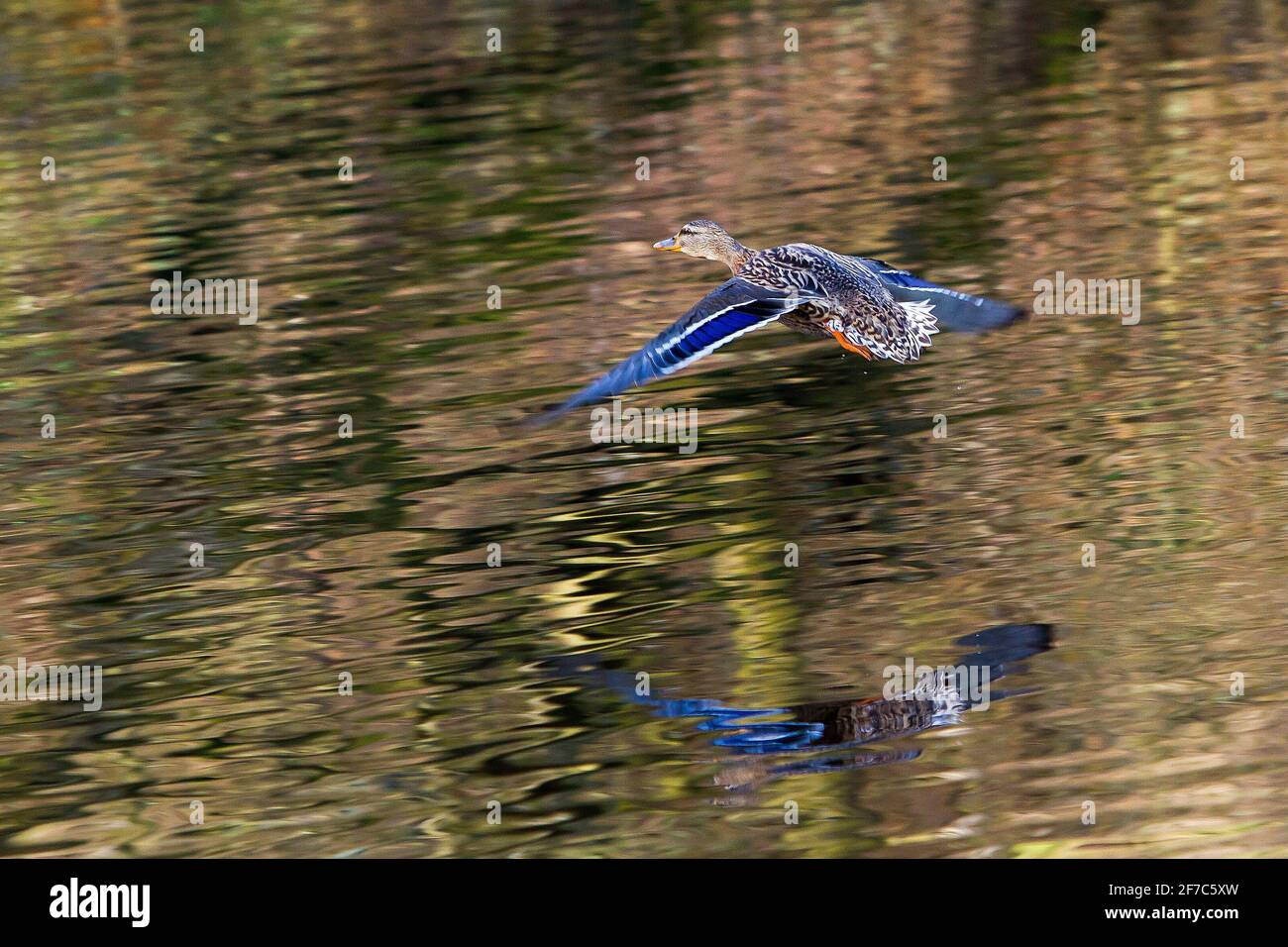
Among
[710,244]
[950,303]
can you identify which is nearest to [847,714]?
[950,303]

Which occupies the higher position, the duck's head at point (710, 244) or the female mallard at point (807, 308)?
the duck's head at point (710, 244)

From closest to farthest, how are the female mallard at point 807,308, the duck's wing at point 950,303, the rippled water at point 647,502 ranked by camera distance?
the rippled water at point 647,502
the female mallard at point 807,308
the duck's wing at point 950,303

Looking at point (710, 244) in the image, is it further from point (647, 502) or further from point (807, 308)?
point (647, 502)

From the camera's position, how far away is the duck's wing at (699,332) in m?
9.03

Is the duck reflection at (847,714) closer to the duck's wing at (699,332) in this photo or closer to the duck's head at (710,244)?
the duck's wing at (699,332)

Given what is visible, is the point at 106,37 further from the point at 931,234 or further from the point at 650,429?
the point at 650,429

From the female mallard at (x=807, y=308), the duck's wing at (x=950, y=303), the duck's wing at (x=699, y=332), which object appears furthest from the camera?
the duck's wing at (x=950, y=303)

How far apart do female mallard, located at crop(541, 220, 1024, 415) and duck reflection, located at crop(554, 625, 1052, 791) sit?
5.93 ft

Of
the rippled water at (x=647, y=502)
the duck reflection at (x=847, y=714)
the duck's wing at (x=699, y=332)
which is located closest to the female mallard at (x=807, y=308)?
the duck's wing at (x=699, y=332)

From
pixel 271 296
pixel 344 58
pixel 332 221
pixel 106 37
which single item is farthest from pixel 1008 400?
pixel 106 37

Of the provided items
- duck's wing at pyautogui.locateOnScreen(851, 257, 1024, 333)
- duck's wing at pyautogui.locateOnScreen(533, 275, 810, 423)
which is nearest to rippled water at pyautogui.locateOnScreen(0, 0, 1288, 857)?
duck's wing at pyautogui.locateOnScreen(851, 257, 1024, 333)

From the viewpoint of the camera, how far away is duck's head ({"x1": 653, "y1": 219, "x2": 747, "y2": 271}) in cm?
1120

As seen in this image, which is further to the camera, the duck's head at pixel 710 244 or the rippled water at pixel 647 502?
the duck's head at pixel 710 244

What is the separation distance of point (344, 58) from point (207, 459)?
1641 cm
